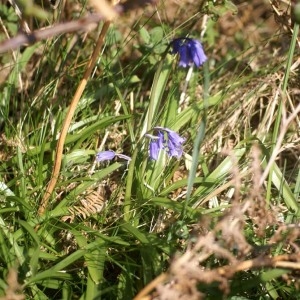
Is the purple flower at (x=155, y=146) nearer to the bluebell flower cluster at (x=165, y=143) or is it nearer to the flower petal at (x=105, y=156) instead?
the bluebell flower cluster at (x=165, y=143)

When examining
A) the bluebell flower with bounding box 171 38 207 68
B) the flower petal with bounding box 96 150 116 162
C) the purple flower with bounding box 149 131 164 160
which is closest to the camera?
the purple flower with bounding box 149 131 164 160

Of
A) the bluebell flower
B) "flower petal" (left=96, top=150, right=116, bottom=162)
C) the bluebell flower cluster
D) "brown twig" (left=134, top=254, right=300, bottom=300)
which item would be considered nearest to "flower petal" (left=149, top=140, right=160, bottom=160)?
the bluebell flower cluster

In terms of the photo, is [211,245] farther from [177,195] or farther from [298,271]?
[177,195]

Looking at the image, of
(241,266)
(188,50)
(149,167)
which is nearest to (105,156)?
(149,167)

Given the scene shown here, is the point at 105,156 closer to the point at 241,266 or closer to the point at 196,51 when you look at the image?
the point at 196,51

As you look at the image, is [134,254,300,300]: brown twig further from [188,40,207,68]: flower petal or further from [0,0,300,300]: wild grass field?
[188,40,207,68]: flower petal

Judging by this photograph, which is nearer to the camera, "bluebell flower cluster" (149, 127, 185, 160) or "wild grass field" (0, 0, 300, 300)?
"wild grass field" (0, 0, 300, 300)

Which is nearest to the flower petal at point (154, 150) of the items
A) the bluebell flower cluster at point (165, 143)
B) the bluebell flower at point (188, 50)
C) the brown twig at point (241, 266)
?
the bluebell flower cluster at point (165, 143)

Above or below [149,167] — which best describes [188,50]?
above

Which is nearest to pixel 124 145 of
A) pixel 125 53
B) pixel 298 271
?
pixel 125 53
